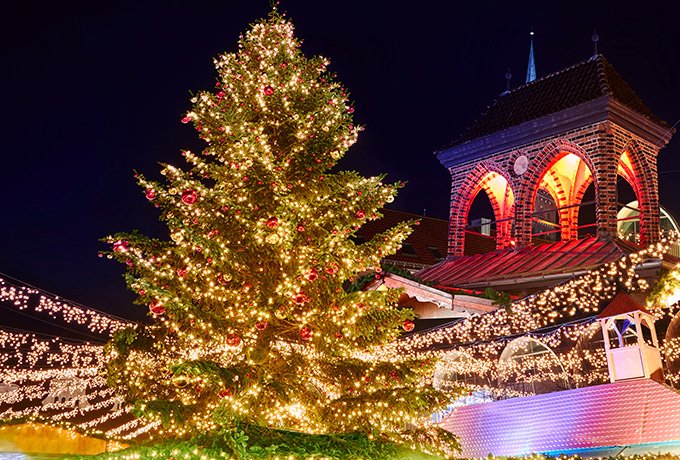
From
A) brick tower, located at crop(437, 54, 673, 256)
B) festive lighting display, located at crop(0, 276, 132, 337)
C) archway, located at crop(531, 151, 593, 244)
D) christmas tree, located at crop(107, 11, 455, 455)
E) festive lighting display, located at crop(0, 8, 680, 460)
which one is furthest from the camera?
archway, located at crop(531, 151, 593, 244)

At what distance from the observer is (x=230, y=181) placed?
10203 millimetres

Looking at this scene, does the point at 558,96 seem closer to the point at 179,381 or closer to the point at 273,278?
the point at 273,278

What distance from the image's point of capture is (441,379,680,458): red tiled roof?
33.5ft

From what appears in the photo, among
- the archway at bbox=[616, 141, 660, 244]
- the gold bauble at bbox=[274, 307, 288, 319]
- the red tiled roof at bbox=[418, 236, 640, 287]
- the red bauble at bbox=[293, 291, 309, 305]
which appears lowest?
the gold bauble at bbox=[274, 307, 288, 319]

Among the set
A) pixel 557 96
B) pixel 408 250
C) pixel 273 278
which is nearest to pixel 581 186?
pixel 557 96

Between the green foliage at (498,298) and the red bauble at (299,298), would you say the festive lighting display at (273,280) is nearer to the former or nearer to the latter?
the red bauble at (299,298)

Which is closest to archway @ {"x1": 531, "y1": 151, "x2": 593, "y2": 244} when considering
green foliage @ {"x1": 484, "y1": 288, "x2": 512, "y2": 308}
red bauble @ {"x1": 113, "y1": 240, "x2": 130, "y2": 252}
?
green foliage @ {"x1": 484, "y1": 288, "x2": 512, "y2": 308}

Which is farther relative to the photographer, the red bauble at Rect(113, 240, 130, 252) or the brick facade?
the brick facade

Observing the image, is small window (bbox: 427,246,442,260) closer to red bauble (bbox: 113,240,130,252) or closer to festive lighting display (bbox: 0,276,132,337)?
festive lighting display (bbox: 0,276,132,337)

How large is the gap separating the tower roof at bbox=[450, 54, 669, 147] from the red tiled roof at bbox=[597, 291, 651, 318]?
5.97 m

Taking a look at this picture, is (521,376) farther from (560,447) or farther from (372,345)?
(372,345)

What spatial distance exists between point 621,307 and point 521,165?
6.32m

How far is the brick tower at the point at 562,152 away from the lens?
1502 centimetres

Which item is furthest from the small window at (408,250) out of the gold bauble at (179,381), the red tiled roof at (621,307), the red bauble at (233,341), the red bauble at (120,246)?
the red bauble at (233,341)
